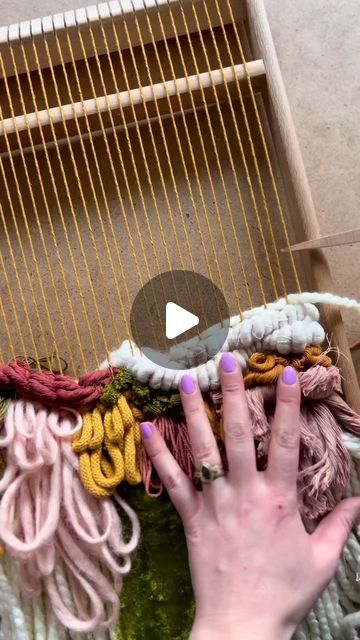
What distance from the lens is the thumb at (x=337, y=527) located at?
87 centimetres

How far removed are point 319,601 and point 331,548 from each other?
0.34ft

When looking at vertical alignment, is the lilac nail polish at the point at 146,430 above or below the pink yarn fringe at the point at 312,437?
above

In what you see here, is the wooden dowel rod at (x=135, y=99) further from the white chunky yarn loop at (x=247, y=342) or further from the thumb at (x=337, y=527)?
the thumb at (x=337, y=527)

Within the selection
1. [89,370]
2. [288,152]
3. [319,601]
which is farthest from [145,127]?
[319,601]

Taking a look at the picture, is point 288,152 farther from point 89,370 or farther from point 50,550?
point 50,550

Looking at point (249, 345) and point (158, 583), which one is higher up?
point (249, 345)

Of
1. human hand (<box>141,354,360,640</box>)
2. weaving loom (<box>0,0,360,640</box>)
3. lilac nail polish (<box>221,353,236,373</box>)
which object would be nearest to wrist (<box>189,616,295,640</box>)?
human hand (<box>141,354,360,640</box>)

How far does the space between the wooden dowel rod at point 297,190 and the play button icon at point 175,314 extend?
15cm

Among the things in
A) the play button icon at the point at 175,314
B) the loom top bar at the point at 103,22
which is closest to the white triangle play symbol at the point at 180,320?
the play button icon at the point at 175,314

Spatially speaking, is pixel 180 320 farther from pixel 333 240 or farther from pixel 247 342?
pixel 333 240

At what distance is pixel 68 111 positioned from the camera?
999 mm

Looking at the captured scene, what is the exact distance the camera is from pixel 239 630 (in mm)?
804

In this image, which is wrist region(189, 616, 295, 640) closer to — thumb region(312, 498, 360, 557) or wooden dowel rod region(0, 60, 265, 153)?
thumb region(312, 498, 360, 557)

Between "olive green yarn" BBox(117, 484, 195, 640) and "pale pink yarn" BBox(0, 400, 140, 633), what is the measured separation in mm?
20
